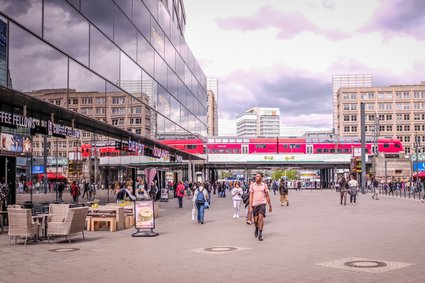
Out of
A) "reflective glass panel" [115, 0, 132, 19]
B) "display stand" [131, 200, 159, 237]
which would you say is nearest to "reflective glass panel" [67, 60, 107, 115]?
"reflective glass panel" [115, 0, 132, 19]

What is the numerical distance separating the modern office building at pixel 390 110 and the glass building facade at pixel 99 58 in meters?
127

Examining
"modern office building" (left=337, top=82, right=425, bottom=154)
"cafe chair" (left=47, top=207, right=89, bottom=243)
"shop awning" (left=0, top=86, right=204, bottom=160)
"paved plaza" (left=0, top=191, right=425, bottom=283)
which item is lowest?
"paved plaza" (left=0, top=191, right=425, bottom=283)

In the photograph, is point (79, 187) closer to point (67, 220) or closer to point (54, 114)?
point (54, 114)

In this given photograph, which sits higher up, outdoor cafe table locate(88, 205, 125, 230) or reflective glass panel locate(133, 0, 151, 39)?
reflective glass panel locate(133, 0, 151, 39)

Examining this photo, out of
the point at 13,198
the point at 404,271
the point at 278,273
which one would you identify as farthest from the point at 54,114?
the point at 404,271

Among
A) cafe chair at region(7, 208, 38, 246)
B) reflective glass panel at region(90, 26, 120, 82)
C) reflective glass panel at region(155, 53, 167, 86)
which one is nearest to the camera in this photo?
cafe chair at region(7, 208, 38, 246)

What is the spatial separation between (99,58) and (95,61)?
0.53 m

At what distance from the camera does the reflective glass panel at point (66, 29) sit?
56.7 feet

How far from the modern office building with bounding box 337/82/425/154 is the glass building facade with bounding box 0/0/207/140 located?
127m

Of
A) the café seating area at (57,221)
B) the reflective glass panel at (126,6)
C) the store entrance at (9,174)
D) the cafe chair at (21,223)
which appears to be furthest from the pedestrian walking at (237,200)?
the cafe chair at (21,223)

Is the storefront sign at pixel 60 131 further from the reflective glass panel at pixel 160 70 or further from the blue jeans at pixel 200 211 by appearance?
the reflective glass panel at pixel 160 70

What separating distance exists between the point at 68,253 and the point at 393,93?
158m

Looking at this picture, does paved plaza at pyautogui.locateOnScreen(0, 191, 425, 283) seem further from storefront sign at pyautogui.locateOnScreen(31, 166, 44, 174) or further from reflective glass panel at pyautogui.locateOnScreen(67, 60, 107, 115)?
A: reflective glass panel at pyautogui.locateOnScreen(67, 60, 107, 115)

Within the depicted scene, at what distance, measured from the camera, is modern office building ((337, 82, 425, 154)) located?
515ft
